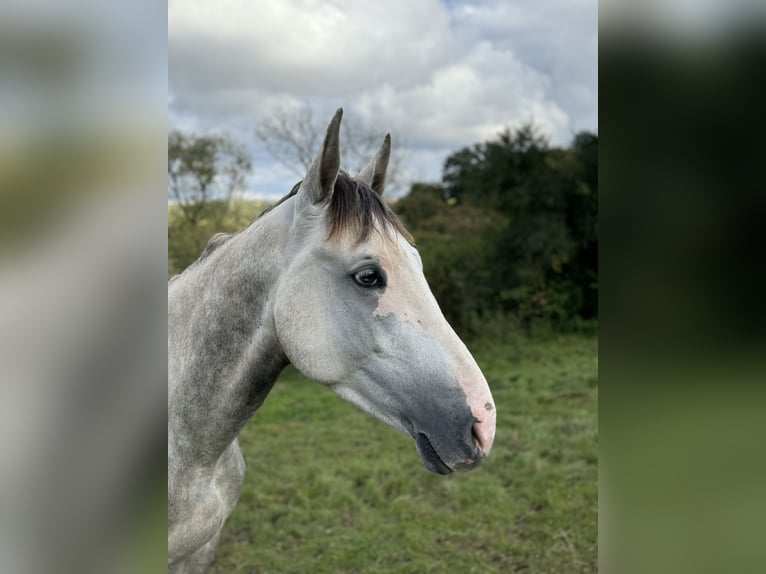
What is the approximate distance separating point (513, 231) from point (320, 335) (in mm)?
9325

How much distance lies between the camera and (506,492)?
4730mm

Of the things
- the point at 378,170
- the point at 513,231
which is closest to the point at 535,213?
the point at 513,231

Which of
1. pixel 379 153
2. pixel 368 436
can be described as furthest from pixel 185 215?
pixel 379 153

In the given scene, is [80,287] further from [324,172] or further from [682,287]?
[324,172]

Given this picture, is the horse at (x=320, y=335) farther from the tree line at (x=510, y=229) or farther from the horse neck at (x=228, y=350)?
the tree line at (x=510, y=229)

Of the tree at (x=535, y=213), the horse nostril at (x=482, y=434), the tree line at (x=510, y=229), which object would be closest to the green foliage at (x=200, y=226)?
the tree line at (x=510, y=229)

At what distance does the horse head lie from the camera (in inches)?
54.7

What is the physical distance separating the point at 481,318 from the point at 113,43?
30.9ft

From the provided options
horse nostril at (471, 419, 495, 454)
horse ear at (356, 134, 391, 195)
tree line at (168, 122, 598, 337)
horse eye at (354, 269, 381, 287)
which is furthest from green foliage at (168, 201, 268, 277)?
horse nostril at (471, 419, 495, 454)

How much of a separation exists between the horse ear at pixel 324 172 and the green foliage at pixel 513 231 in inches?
316

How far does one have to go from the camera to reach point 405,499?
15.3ft

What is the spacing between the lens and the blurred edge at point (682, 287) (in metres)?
0.52

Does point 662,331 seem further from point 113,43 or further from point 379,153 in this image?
point 379,153

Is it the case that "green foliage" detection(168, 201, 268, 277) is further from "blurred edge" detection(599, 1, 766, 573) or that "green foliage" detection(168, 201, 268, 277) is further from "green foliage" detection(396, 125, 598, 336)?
"blurred edge" detection(599, 1, 766, 573)
